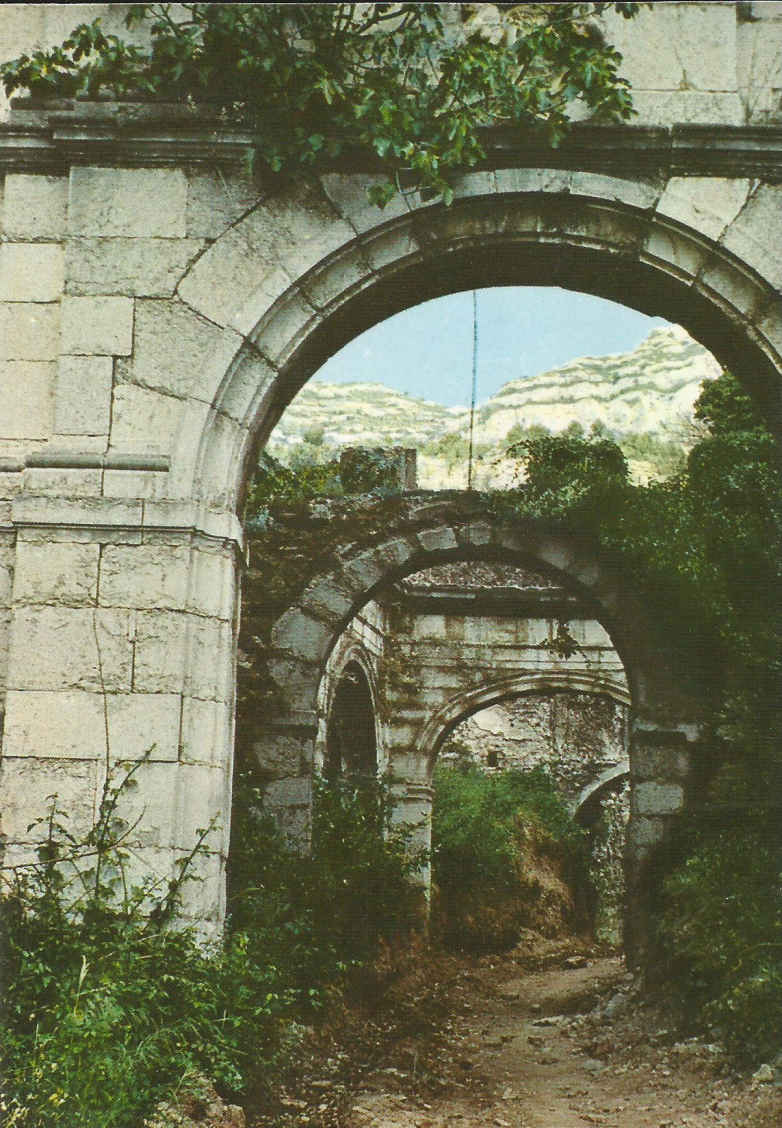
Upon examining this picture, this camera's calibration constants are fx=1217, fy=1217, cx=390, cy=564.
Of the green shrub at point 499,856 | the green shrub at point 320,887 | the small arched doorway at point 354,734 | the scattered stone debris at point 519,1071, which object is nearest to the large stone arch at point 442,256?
the green shrub at point 320,887

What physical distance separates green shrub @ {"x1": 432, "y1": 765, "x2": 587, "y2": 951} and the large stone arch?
374 inches

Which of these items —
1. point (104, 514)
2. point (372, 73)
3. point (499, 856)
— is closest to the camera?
point (104, 514)

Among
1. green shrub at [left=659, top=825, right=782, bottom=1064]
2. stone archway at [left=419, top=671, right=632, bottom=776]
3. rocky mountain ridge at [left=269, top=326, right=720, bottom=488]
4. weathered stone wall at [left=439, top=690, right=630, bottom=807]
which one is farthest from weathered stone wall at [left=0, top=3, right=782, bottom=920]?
rocky mountain ridge at [left=269, top=326, right=720, bottom=488]

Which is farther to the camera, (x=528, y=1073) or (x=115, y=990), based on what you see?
(x=528, y=1073)

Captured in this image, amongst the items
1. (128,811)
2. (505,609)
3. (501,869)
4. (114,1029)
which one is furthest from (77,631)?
(501,869)

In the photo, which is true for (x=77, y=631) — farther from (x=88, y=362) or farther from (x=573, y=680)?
(x=573, y=680)

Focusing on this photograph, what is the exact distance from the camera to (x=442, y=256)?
15.8 ft

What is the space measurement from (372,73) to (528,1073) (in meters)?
5.10

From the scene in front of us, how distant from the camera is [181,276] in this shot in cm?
467

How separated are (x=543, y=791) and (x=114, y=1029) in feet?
44.4

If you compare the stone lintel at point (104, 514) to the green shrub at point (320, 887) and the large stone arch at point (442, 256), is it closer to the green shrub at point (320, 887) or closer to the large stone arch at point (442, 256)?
the large stone arch at point (442, 256)

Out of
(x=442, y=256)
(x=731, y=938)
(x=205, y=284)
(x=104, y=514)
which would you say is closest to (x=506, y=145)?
(x=442, y=256)

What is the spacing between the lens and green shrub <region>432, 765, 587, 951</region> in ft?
46.5

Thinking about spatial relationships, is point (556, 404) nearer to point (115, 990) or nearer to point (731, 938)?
point (731, 938)
